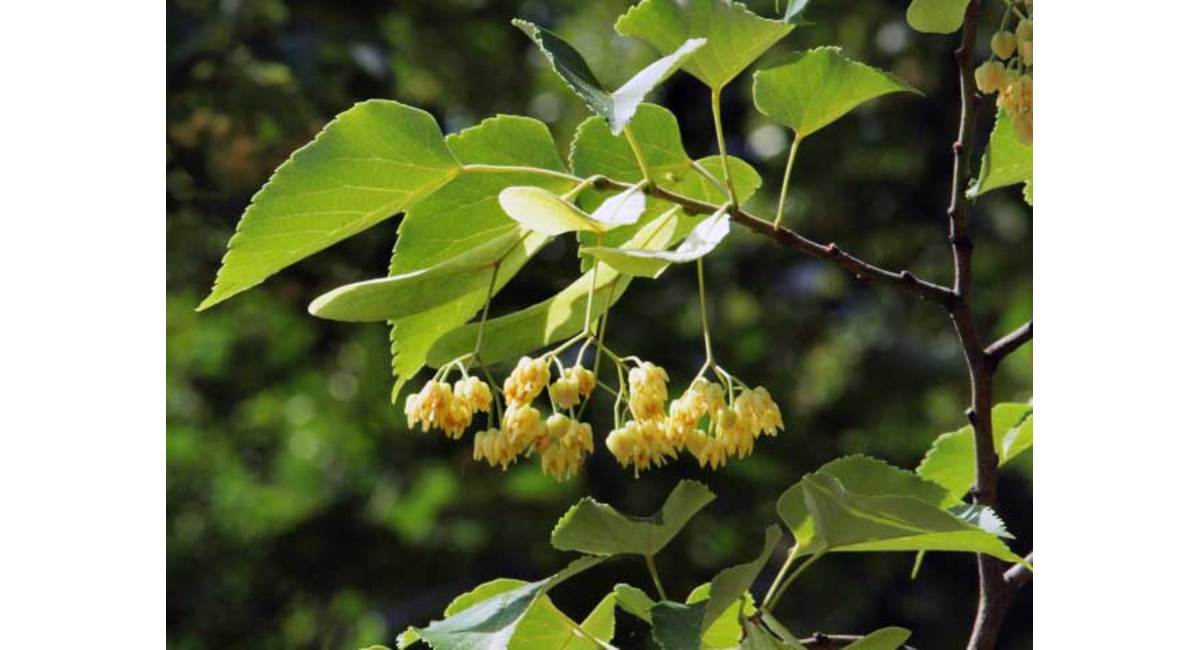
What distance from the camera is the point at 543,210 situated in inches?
21.6

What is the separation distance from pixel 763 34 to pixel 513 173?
0.36ft

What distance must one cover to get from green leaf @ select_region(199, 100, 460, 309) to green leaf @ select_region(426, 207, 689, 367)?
0.21ft

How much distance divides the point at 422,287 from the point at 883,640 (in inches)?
8.1

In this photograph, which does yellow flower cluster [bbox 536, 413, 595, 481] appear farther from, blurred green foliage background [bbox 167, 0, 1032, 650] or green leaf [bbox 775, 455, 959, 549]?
blurred green foliage background [bbox 167, 0, 1032, 650]

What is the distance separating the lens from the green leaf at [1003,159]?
712 mm

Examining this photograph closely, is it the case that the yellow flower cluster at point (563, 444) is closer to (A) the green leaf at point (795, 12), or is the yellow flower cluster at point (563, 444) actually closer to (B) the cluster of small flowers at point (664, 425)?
(B) the cluster of small flowers at point (664, 425)

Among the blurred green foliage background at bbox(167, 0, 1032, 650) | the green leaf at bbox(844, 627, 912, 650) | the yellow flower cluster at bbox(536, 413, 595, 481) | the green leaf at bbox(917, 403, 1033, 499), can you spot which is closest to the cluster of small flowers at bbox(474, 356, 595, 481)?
the yellow flower cluster at bbox(536, 413, 595, 481)

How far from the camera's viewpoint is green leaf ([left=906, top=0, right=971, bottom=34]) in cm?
66

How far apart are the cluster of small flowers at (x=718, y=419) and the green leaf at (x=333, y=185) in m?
0.13

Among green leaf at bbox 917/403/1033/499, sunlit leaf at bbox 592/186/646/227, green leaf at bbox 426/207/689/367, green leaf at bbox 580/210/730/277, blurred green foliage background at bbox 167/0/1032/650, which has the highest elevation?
sunlit leaf at bbox 592/186/646/227

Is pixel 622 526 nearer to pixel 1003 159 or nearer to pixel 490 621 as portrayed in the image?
pixel 490 621

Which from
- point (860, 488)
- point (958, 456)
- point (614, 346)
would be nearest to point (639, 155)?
point (860, 488)
